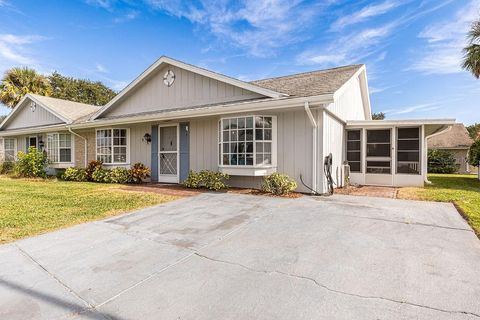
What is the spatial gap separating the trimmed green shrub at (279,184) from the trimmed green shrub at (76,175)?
9.43m

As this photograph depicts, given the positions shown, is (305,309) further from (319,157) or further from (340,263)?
(319,157)

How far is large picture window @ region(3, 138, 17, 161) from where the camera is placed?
17.7m

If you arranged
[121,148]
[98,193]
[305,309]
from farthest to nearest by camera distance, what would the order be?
1. [121,148]
2. [98,193]
3. [305,309]

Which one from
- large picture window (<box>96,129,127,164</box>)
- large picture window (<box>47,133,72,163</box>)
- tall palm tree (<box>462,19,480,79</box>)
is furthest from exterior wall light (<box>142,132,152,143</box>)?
tall palm tree (<box>462,19,480,79</box>)

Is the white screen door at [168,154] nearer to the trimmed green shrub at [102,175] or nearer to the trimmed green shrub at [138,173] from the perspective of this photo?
the trimmed green shrub at [138,173]

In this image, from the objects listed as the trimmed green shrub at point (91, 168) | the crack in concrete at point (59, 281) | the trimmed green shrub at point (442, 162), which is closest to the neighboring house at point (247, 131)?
the trimmed green shrub at point (91, 168)

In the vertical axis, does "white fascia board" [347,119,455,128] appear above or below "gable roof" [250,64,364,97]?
below

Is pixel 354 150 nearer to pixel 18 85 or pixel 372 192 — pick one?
pixel 372 192

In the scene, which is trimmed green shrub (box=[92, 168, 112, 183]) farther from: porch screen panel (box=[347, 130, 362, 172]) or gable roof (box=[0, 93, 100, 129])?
porch screen panel (box=[347, 130, 362, 172])

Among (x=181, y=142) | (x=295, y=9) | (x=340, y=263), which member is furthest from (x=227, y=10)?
(x=340, y=263)

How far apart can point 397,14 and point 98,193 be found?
12.7m

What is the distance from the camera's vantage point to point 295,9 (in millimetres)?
10406

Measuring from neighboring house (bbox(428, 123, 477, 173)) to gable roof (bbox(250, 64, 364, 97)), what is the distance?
575 inches

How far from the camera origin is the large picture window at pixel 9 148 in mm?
17672
